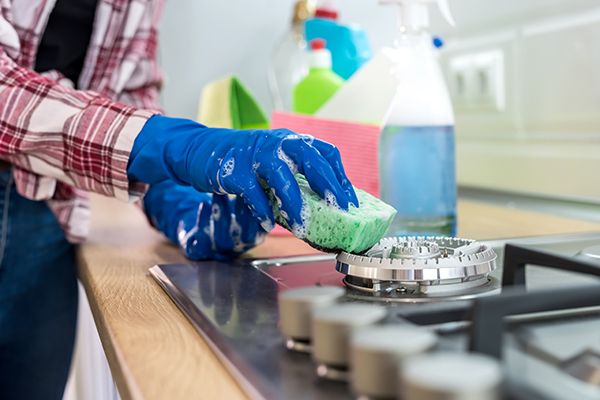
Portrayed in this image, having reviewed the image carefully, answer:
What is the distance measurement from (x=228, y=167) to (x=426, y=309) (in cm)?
28

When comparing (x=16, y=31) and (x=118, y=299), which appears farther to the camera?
(x=16, y=31)

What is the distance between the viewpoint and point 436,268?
47 cm

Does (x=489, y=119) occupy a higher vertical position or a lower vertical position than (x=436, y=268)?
higher

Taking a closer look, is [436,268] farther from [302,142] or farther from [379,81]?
[379,81]

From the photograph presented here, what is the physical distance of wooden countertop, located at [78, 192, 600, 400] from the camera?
333mm

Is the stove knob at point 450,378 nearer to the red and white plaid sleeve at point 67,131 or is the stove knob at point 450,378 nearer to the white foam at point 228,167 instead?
the white foam at point 228,167

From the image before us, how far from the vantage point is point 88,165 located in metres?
0.71

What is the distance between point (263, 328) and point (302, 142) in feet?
0.67

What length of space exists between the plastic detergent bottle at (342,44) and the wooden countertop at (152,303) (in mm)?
467

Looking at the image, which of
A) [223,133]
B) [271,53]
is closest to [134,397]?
[223,133]

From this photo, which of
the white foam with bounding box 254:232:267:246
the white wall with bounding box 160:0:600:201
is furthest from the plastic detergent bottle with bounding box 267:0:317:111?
the white foam with bounding box 254:232:267:246

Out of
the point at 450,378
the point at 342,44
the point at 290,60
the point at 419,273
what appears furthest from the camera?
the point at 290,60

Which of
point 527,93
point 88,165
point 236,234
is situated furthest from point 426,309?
point 527,93

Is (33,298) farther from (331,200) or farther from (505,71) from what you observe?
(505,71)
